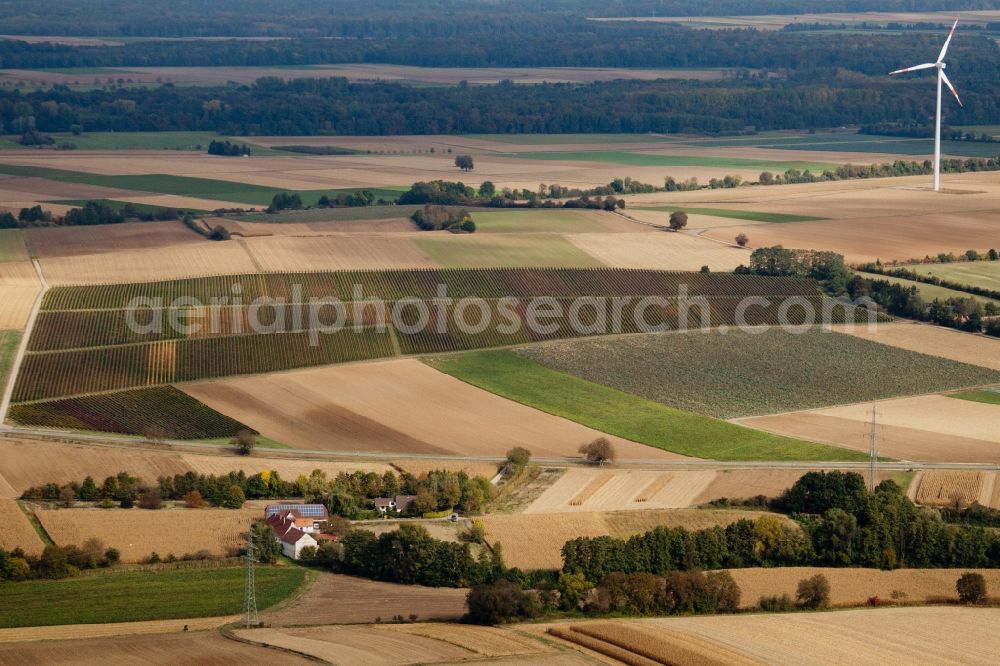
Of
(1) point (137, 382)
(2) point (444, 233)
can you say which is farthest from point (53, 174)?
(1) point (137, 382)

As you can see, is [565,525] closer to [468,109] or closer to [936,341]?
[936,341]

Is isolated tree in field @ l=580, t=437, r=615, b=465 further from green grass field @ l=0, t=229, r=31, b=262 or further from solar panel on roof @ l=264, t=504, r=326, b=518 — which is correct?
green grass field @ l=0, t=229, r=31, b=262

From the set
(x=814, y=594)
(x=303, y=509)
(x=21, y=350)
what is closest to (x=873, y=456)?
(x=814, y=594)

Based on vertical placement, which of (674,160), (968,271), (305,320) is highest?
(674,160)

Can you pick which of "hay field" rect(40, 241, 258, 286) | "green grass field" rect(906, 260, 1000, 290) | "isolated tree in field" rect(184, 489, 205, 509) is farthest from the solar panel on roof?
"green grass field" rect(906, 260, 1000, 290)

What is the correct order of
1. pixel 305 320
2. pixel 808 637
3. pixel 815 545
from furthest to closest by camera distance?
pixel 305 320, pixel 815 545, pixel 808 637

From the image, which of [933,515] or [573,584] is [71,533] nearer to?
[573,584]

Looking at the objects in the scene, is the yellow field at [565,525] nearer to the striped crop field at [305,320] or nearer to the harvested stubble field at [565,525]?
the harvested stubble field at [565,525]
